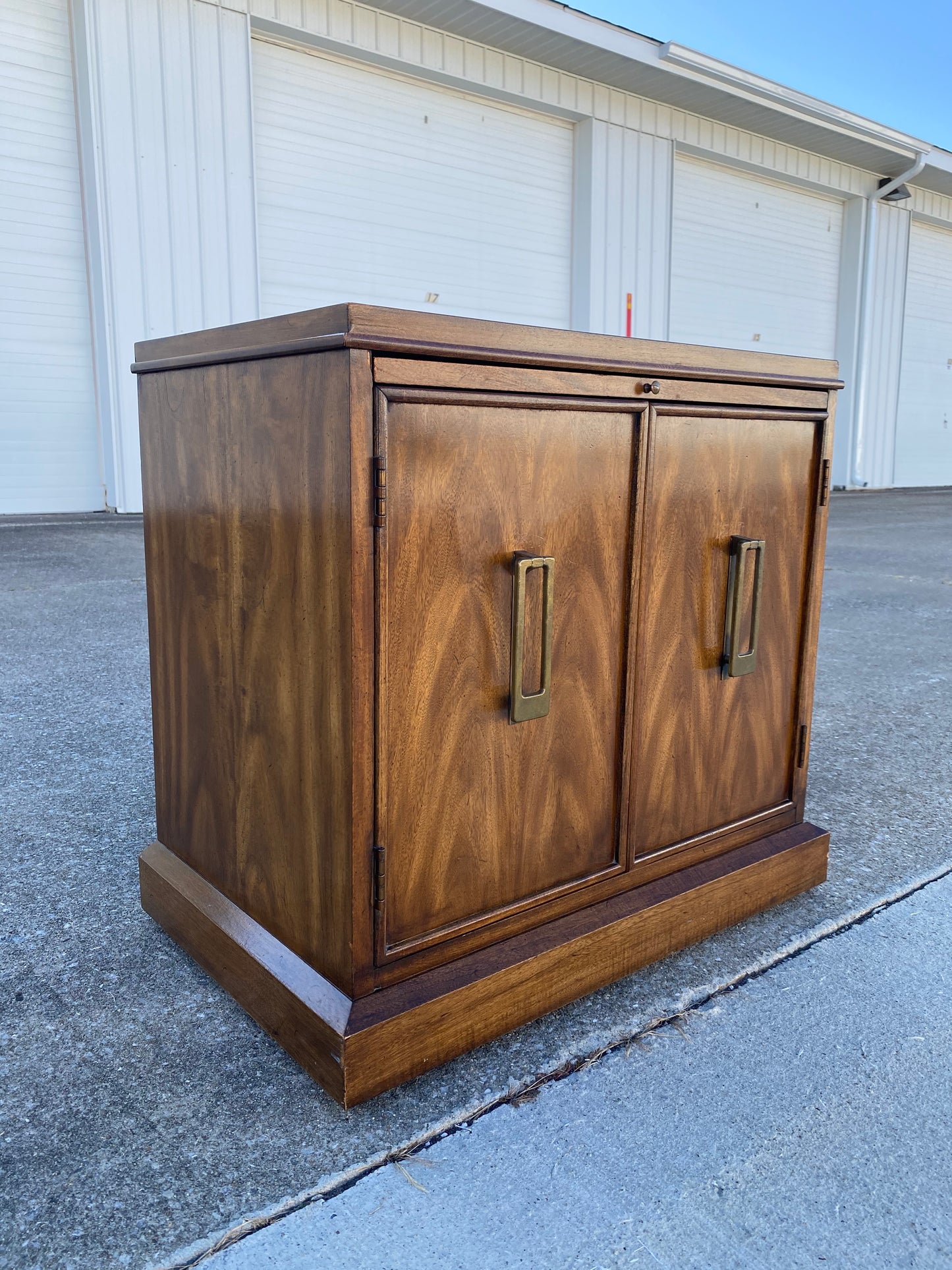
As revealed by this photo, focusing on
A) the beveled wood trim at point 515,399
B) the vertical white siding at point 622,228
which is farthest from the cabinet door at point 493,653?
the vertical white siding at point 622,228

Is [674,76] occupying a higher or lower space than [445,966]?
higher

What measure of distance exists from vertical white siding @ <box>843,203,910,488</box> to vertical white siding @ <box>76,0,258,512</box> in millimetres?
9027

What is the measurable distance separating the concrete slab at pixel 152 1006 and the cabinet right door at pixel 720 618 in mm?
271

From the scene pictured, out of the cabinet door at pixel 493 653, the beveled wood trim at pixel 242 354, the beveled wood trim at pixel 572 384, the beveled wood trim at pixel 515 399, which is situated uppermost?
the beveled wood trim at pixel 242 354

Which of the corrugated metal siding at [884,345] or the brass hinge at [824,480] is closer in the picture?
the brass hinge at [824,480]

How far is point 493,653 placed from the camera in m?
1.36

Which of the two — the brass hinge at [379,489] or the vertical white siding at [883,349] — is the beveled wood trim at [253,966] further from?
the vertical white siding at [883,349]

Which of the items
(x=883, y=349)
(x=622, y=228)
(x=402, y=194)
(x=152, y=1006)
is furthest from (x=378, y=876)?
(x=883, y=349)

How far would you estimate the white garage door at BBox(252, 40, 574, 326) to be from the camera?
801cm

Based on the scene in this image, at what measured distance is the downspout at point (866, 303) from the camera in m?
12.6

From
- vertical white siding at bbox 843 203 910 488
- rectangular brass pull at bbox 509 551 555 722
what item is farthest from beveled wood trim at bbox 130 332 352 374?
vertical white siding at bbox 843 203 910 488

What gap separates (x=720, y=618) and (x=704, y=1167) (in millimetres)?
867

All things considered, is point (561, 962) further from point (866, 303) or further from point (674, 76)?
point (866, 303)

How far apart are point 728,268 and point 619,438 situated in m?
11.1
